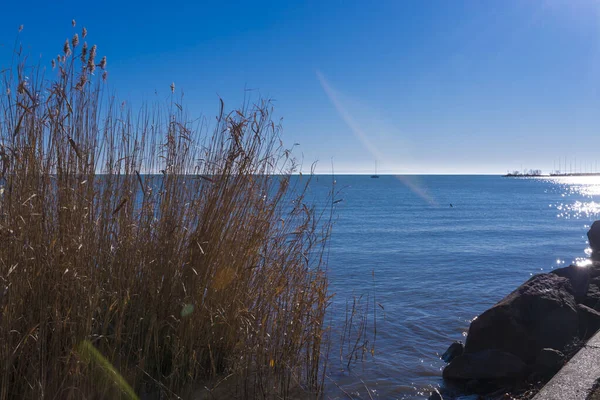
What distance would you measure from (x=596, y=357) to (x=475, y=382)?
1568mm

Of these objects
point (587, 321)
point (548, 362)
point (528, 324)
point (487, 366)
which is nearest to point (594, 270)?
point (587, 321)

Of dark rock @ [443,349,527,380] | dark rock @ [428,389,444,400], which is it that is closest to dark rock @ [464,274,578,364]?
dark rock @ [443,349,527,380]

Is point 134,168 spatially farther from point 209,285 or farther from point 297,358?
point 297,358

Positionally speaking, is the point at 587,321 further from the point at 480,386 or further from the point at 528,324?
the point at 480,386

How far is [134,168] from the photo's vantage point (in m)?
3.68

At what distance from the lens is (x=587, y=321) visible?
16.9 ft

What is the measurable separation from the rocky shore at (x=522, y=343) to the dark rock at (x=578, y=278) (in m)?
0.09

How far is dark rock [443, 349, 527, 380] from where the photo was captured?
4672mm

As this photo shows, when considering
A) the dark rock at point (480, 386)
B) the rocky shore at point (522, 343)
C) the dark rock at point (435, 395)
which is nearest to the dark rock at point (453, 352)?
the rocky shore at point (522, 343)

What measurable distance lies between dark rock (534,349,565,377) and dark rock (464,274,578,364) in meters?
0.29

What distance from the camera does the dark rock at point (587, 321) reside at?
16.2ft

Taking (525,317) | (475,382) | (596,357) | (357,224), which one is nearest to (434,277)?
(525,317)

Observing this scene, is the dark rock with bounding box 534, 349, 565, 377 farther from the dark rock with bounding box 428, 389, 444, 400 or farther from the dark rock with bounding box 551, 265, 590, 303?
the dark rock with bounding box 551, 265, 590, 303

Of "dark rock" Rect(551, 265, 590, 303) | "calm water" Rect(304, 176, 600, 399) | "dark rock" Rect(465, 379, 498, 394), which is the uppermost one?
"dark rock" Rect(551, 265, 590, 303)
